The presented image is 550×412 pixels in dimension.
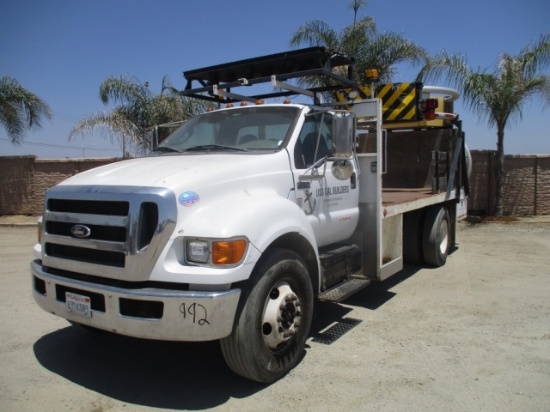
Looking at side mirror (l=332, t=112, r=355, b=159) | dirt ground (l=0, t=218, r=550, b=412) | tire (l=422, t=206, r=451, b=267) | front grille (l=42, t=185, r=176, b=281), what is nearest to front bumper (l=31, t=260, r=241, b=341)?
front grille (l=42, t=185, r=176, b=281)

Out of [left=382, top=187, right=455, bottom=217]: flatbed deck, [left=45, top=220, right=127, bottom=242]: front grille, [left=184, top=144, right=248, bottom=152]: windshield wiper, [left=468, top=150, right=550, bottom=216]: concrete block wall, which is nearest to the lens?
[left=45, top=220, right=127, bottom=242]: front grille

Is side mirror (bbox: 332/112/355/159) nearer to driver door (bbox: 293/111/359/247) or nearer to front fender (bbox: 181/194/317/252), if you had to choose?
driver door (bbox: 293/111/359/247)

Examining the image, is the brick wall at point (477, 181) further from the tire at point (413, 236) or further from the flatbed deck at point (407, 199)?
the tire at point (413, 236)

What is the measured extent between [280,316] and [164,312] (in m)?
0.96

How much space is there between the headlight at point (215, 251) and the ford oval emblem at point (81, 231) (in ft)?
2.62

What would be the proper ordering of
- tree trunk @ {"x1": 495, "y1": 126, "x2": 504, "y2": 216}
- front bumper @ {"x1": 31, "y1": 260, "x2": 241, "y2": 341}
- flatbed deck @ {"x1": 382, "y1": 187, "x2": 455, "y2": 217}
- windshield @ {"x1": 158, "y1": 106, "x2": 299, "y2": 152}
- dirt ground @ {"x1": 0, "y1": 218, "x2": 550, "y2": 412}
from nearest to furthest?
front bumper @ {"x1": 31, "y1": 260, "x2": 241, "y2": 341}, dirt ground @ {"x1": 0, "y1": 218, "x2": 550, "y2": 412}, windshield @ {"x1": 158, "y1": 106, "x2": 299, "y2": 152}, flatbed deck @ {"x1": 382, "y1": 187, "x2": 455, "y2": 217}, tree trunk @ {"x1": 495, "y1": 126, "x2": 504, "y2": 216}

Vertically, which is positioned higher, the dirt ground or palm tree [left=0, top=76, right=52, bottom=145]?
palm tree [left=0, top=76, right=52, bottom=145]

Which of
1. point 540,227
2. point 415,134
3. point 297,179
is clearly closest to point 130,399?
point 297,179

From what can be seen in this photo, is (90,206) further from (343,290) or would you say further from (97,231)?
(343,290)

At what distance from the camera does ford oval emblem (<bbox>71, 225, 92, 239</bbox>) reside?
11.3 feet

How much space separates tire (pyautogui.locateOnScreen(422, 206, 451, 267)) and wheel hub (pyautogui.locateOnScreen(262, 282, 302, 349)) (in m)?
4.34

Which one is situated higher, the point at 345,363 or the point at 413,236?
the point at 413,236

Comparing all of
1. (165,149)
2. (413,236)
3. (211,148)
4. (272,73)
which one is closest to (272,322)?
(211,148)

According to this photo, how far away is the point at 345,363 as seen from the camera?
407cm
